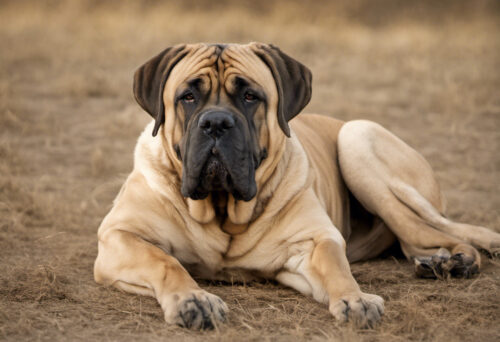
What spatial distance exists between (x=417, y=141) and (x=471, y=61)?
12.1ft

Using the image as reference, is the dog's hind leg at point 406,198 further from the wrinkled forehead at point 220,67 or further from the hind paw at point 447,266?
the wrinkled forehead at point 220,67

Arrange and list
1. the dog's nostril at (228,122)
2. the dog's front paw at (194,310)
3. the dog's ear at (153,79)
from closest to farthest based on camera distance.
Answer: the dog's front paw at (194,310) → the dog's nostril at (228,122) → the dog's ear at (153,79)

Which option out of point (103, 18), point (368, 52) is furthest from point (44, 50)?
point (368, 52)

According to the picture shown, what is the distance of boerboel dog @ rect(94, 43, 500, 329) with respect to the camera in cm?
324

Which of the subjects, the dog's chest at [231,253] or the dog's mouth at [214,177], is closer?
the dog's mouth at [214,177]

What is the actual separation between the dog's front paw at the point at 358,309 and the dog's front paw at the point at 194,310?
0.51 meters

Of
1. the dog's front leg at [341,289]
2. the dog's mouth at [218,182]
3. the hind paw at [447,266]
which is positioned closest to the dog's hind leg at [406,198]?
the hind paw at [447,266]

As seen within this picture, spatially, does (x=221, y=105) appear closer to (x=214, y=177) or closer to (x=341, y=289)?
(x=214, y=177)

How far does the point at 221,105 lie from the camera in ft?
11.2

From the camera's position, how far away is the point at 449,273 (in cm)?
384

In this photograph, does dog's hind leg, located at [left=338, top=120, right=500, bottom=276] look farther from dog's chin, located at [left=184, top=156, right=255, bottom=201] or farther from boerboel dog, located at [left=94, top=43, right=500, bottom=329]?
dog's chin, located at [left=184, top=156, right=255, bottom=201]

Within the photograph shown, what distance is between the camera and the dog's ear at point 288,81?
3.62 metres

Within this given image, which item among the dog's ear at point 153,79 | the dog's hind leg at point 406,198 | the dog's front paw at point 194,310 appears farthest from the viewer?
the dog's hind leg at point 406,198

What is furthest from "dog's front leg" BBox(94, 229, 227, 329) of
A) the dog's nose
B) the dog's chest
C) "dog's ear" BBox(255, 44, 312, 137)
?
"dog's ear" BBox(255, 44, 312, 137)
